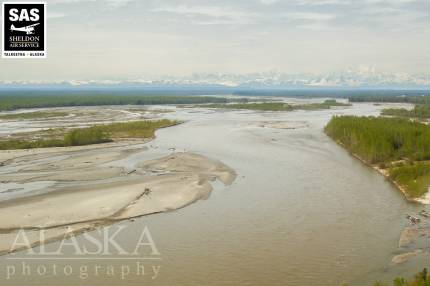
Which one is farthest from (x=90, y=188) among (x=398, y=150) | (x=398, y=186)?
(x=398, y=150)

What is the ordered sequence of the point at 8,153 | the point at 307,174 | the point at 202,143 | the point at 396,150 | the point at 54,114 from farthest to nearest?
1. the point at 54,114
2. the point at 202,143
3. the point at 8,153
4. the point at 396,150
5. the point at 307,174

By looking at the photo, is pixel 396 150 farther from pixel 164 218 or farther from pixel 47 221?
pixel 47 221

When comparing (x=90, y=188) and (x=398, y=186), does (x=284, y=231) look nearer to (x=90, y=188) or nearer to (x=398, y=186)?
(x=398, y=186)

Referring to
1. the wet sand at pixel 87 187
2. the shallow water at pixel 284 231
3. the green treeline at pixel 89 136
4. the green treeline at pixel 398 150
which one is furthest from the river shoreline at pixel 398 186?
the green treeline at pixel 89 136

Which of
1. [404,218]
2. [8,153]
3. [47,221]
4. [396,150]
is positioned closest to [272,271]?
[404,218]

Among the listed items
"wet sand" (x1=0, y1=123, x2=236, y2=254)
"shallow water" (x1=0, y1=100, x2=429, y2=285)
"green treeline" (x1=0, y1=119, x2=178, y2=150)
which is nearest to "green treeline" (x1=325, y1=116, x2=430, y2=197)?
"shallow water" (x1=0, y1=100, x2=429, y2=285)

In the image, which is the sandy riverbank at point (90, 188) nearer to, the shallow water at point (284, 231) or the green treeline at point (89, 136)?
the shallow water at point (284, 231)
